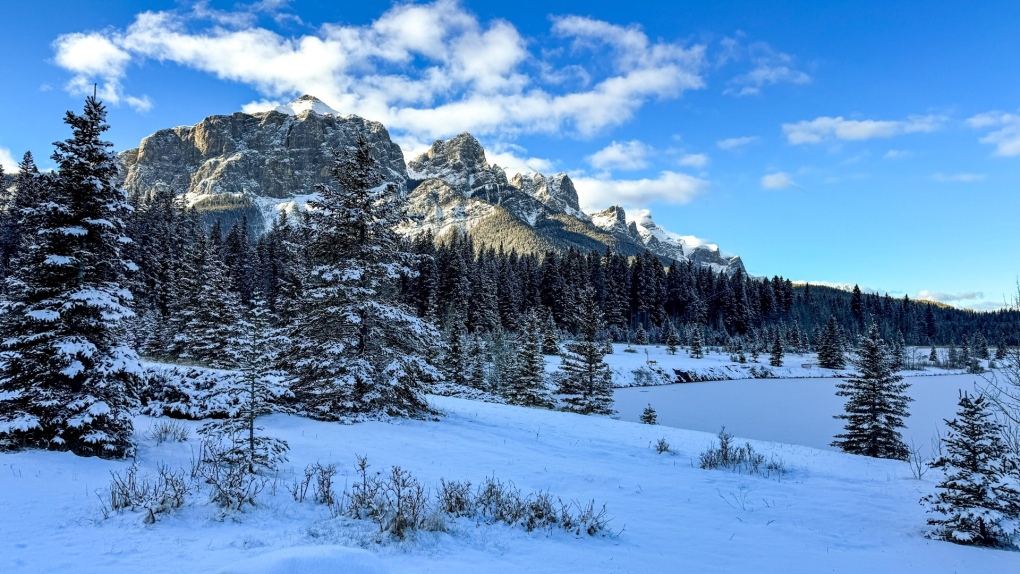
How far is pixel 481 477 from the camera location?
8773 mm

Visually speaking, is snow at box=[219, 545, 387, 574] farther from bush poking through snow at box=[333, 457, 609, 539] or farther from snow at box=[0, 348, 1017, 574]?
bush poking through snow at box=[333, 457, 609, 539]

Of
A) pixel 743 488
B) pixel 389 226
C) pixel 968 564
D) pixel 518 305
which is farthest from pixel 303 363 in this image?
pixel 518 305

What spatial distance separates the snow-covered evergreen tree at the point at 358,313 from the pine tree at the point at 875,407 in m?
18.6

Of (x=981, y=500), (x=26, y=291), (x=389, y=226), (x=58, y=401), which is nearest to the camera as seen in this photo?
(x=981, y=500)

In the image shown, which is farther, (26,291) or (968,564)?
(26,291)

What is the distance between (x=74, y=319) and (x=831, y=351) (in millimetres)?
80013

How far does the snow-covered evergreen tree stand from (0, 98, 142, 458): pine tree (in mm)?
5902

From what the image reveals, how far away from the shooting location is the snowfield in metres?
4.38

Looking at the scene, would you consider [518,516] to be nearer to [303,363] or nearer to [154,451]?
[154,451]

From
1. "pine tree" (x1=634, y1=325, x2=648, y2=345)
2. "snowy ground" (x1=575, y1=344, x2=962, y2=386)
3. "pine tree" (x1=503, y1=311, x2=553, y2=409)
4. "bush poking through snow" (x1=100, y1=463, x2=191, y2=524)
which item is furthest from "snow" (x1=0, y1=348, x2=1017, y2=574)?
"pine tree" (x1=634, y1=325, x2=648, y2=345)

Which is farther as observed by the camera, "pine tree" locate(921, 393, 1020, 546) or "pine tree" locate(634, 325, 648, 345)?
"pine tree" locate(634, 325, 648, 345)

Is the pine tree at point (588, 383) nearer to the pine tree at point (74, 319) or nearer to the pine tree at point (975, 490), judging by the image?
the pine tree at point (975, 490)

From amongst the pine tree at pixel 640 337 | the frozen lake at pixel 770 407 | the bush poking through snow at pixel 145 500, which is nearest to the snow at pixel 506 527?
the bush poking through snow at pixel 145 500

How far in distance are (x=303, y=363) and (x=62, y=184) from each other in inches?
299
